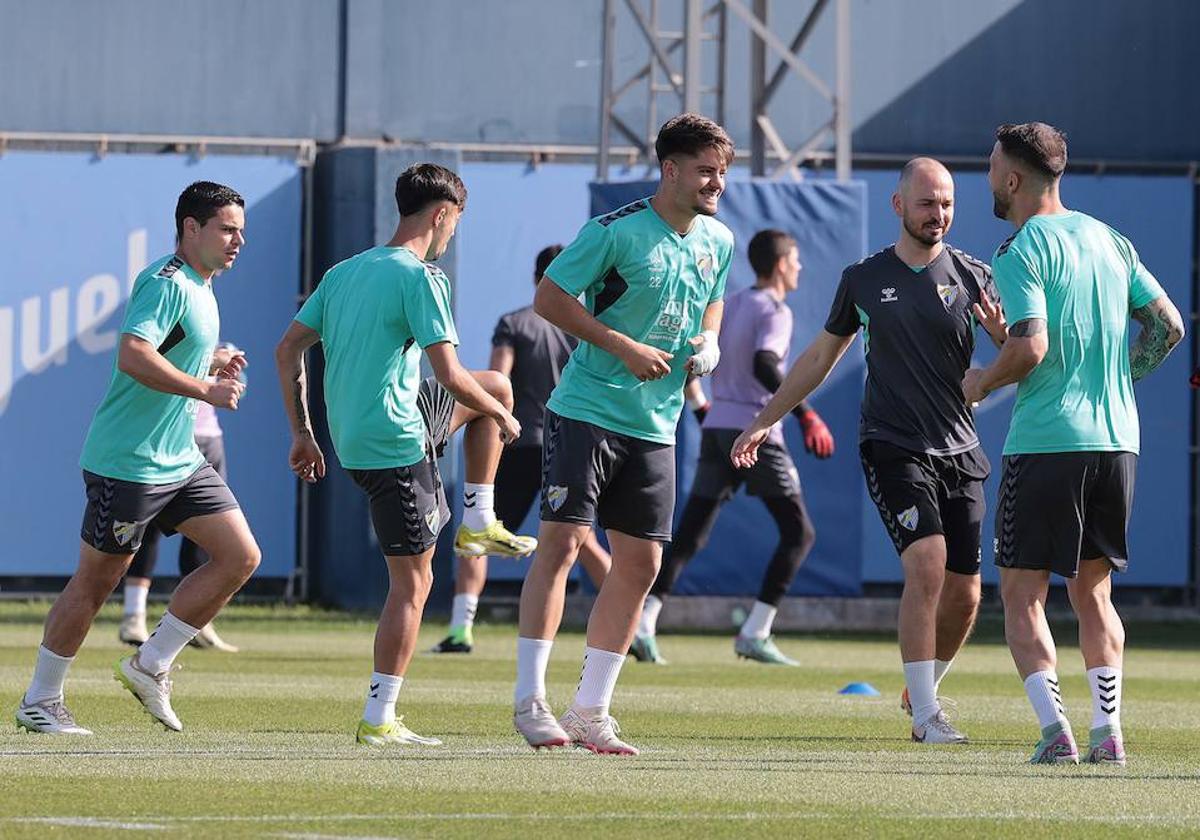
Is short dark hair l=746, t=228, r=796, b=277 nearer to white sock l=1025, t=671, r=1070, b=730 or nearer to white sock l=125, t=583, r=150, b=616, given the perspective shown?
white sock l=125, t=583, r=150, b=616

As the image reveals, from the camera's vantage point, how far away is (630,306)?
26.9 feet

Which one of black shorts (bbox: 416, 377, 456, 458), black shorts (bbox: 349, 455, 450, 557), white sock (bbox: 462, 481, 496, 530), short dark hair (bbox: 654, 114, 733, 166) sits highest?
short dark hair (bbox: 654, 114, 733, 166)

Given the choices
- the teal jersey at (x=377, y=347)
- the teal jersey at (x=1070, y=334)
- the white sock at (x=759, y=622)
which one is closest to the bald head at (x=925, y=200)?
the teal jersey at (x=1070, y=334)

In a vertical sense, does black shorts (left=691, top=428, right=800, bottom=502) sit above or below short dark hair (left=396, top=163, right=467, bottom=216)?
below

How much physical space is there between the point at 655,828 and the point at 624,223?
262 centimetres

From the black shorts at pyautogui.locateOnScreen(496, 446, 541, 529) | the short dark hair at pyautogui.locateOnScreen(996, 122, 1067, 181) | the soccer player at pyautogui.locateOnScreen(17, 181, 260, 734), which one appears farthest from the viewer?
the black shorts at pyautogui.locateOnScreen(496, 446, 541, 529)

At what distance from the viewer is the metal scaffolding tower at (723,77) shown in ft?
58.2

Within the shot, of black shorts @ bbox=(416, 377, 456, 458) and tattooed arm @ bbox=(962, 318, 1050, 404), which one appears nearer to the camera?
tattooed arm @ bbox=(962, 318, 1050, 404)

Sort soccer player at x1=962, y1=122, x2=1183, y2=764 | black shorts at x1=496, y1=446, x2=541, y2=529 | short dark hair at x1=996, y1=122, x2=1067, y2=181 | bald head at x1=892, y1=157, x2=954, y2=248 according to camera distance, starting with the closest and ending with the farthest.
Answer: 1. soccer player at x1=962, y1=122, x2=1183, y2=764
2. short dark hair at x1=996, y1=122, x2=1067, y2=181
3. bald head at x1=892, y1=157, x2=954, y2=248
4. black shorts at x1=496, y1=446, x2=541, y2=529

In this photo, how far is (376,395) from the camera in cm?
833

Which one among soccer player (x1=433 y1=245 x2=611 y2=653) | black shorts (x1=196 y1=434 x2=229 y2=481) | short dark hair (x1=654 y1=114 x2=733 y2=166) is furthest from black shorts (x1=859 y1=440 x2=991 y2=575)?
black shorts (x1=196 y1=434 x2=229 y2=481)

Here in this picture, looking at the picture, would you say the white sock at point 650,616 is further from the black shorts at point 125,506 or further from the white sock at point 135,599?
the black shorts at point 125,506

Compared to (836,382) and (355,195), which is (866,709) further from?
(355,195)

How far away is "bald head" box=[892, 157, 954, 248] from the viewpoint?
29.1ft
